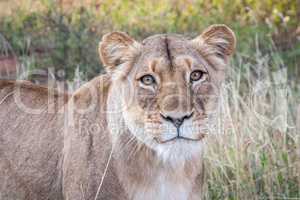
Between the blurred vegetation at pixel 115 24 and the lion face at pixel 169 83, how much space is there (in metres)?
3.49

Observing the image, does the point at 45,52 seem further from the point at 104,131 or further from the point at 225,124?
the point at 104,131

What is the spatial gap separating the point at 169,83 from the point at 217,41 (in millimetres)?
518

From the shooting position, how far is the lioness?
384 centimetres

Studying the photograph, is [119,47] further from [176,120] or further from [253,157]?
[253,157]

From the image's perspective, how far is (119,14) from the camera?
9312 mm

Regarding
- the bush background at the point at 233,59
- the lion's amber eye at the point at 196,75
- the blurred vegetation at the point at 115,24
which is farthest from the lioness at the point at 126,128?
the blurred vegetation at the point at 115,24

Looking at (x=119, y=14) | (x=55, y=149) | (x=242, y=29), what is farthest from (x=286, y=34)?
(x=55, y=149)

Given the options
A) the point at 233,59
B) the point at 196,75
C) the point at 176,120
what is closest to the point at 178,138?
the point at 176,120

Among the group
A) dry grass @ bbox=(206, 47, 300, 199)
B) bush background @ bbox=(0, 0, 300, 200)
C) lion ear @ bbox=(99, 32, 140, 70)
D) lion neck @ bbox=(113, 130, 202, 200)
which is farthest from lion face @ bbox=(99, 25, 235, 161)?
dry grass @ bbox=(206, 47, 300, 199)

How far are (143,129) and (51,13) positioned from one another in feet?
15.6

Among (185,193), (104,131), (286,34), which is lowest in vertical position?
(185,193)

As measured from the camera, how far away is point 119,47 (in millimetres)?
4109

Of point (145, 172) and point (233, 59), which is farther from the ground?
point (233, 59)

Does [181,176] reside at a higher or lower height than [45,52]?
lower
